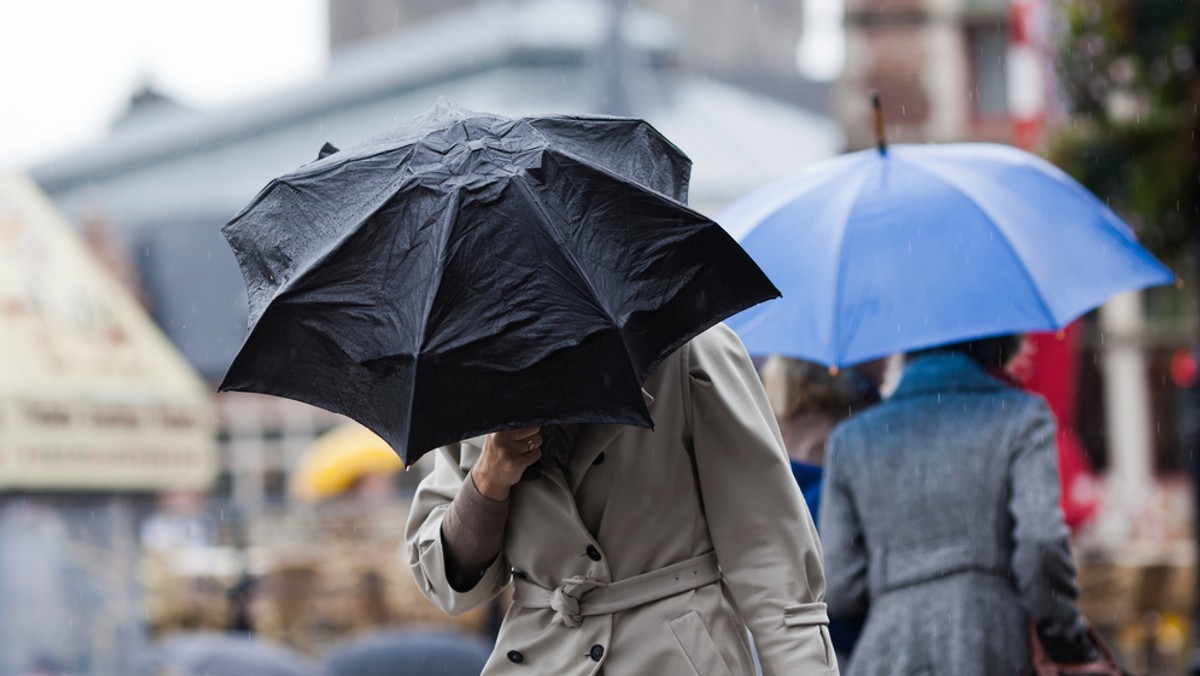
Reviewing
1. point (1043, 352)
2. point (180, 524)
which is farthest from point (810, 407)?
point (180, 524)

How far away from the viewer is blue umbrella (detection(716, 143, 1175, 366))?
4445 mm

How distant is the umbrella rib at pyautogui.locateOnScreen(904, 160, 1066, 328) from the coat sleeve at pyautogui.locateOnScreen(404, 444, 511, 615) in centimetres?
180

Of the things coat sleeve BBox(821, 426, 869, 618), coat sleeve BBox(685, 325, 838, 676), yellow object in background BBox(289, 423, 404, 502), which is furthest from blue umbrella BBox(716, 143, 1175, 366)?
yellow object in background BBox(289, 423, 404, 502)

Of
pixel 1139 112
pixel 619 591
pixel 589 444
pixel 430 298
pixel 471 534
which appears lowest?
pixel 1139 112

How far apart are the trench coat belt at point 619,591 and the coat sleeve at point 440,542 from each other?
0.60ft

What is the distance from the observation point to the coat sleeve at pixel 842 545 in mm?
4414

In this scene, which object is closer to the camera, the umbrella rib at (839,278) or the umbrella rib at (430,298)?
the umbrella rib at (430,298)

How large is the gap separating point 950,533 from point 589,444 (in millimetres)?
1572

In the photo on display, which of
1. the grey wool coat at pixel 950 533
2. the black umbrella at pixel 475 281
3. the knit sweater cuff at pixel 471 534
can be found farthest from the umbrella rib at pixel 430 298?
the grey wool coat at pixel 950 533

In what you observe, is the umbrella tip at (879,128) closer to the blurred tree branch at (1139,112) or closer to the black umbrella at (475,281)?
the black umbrella at (475,281)

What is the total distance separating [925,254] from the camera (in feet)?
15.0

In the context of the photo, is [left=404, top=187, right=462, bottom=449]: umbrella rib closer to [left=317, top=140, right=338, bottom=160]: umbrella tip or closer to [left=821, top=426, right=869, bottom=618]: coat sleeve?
[left=317, top=140, right=338, bottom=160]: umbrella tip

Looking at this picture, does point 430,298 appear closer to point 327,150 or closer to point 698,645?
point 327,150

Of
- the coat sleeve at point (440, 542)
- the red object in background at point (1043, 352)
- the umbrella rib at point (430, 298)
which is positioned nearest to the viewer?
the umbrella rib at point (430, 298)
